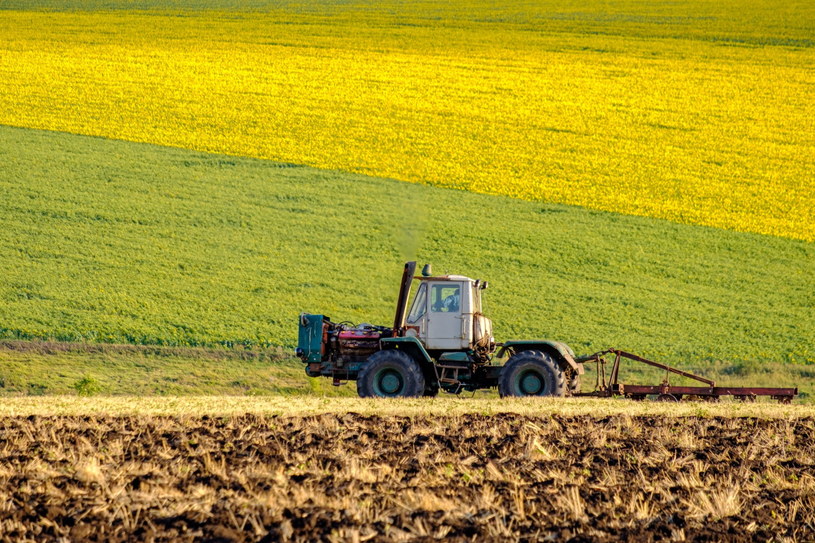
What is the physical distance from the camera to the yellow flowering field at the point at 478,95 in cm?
3784

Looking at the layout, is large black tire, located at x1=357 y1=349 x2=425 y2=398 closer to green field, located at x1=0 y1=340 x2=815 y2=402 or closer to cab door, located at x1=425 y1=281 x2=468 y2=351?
cab door, located at x1=425 y1=281 x2=468 y2=351

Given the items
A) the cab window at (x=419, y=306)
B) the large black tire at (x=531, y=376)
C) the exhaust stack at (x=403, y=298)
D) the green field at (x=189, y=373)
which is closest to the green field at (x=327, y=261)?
the green field at (x=189, y=373)

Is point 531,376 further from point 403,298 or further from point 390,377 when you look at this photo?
point 403,298

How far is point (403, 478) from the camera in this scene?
938cm

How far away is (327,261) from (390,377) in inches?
534

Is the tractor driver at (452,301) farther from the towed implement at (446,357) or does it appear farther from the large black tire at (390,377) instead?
the large black tire at (390,377)

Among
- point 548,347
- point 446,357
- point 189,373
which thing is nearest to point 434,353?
point 446,357

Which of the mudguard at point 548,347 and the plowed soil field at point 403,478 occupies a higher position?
the mudguard at point 548,347

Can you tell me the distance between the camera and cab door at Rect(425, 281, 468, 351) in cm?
1730

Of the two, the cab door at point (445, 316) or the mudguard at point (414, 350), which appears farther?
the cab door at point (445, 316)

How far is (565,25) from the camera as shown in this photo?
60.7 metres

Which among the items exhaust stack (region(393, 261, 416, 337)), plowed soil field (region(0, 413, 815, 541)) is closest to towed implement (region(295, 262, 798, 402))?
exhaust stack (region(393, 261, 416, 337))

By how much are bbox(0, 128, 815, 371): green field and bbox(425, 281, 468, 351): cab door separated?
781 centimetres

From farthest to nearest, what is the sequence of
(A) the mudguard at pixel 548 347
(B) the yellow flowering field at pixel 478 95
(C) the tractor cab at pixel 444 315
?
(B) the yellow flowering field at pixel 478 95, (C) the tractor cab at pixel 444 315, (A) the mudguard at pixel 548 347
